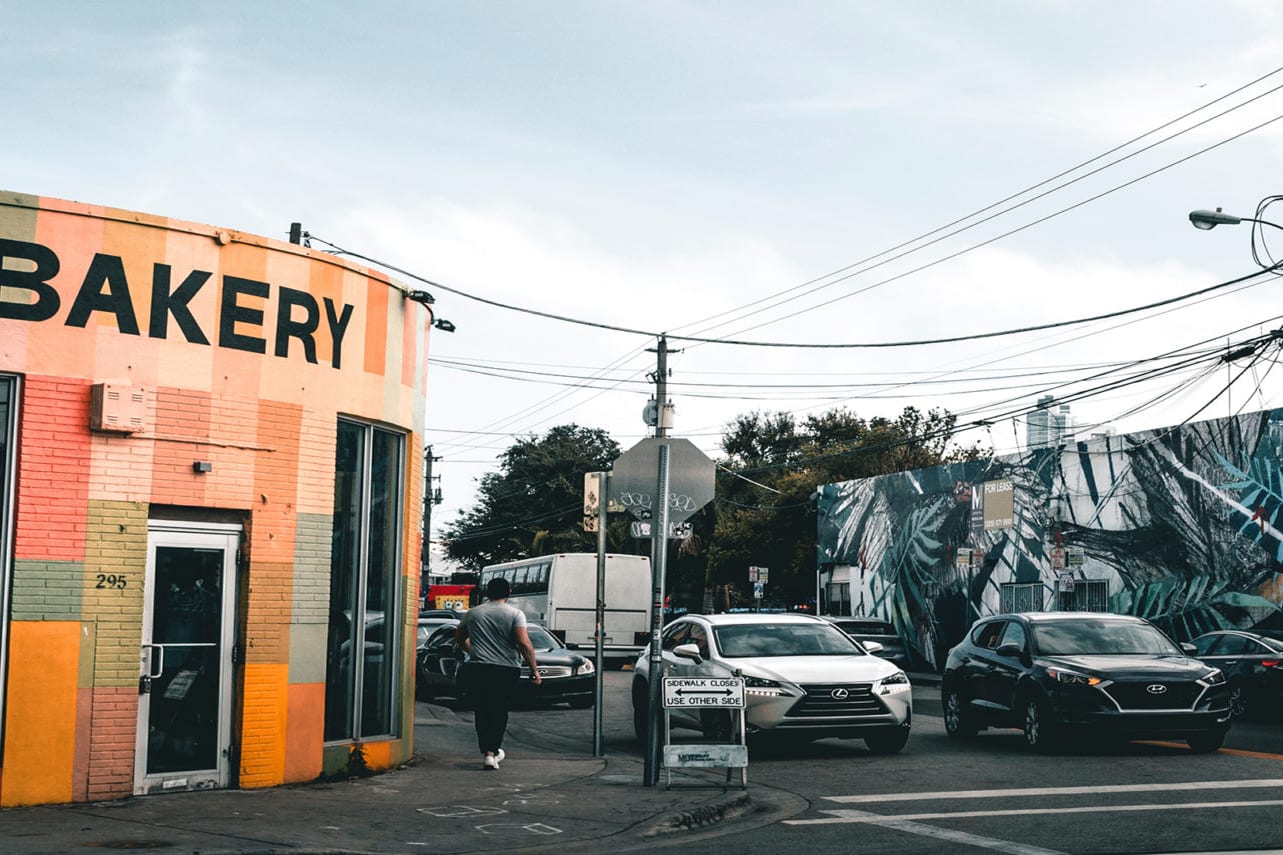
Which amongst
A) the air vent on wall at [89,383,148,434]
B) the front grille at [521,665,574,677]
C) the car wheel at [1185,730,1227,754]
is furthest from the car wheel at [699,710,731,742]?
the front grille at [521,665,574,677]

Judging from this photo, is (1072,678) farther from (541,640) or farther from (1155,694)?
(541,640)

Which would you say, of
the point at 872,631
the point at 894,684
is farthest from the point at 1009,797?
the point at 872,631

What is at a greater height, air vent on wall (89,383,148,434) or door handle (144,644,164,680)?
air vent on wall (89,383,148,434)

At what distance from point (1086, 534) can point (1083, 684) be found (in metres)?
17.0

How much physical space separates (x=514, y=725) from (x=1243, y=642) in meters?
10.9

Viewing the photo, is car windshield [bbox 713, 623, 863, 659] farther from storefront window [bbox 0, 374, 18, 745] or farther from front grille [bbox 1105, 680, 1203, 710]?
storefront window [bbox 0, 374, 18, 745]

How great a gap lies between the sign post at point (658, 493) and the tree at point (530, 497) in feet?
195

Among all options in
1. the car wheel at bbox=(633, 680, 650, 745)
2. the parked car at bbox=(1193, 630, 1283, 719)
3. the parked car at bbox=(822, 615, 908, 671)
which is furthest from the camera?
the parked car at bbox=(822, 615, 908, 671)

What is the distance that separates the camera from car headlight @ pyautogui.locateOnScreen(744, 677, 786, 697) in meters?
14.6

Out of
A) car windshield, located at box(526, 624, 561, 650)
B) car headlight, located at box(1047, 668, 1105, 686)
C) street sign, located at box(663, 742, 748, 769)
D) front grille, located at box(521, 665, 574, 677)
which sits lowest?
street sign, located at box(663, 742, 748, 769)

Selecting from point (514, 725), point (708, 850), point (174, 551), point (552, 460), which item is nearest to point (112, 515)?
point (174, 551)

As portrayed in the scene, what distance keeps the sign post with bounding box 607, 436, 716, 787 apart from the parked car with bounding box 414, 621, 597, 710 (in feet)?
30.1

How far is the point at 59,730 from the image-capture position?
415 inches

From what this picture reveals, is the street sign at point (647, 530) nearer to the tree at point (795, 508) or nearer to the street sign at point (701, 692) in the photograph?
the street sign at point (701, 692)
